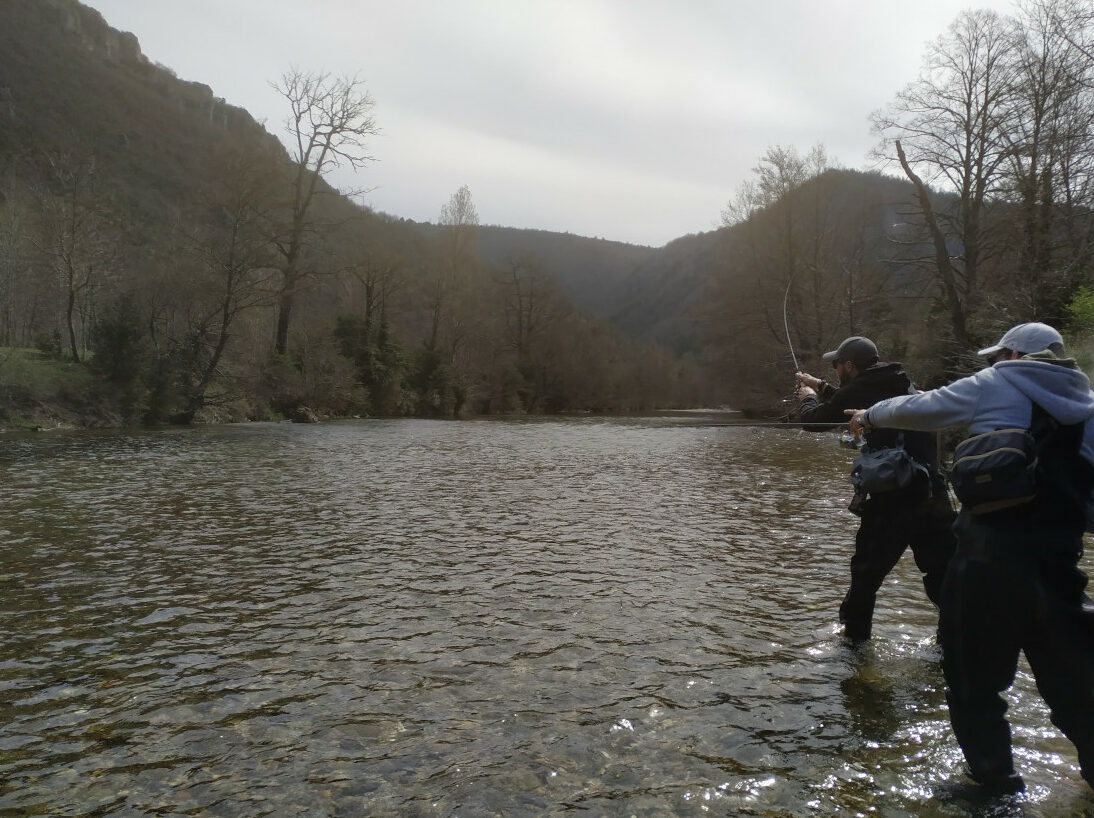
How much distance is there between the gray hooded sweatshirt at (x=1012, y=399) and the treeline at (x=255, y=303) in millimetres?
29437

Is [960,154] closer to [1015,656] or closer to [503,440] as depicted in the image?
[503,440]

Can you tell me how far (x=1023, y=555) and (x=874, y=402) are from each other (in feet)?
7.15

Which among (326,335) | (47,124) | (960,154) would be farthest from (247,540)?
(47,124)

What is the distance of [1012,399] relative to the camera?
3.23 metres

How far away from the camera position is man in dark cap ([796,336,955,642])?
4.86 metres

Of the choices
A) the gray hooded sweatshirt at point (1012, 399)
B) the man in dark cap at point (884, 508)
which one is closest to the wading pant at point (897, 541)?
the man in dark cap at point (884, 508)

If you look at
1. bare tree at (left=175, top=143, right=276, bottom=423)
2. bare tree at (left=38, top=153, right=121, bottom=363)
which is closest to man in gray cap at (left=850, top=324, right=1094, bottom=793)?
bare tree at (left=175, top=143, right=276, bottom=423)

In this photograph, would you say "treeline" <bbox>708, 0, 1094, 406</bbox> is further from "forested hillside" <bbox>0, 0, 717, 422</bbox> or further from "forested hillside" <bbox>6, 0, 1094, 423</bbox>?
"forested hillside" <bbox>0, 0, 717, 422</bbox>

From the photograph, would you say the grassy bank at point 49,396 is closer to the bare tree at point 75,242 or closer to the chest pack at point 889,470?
the bare tree at point 75,242

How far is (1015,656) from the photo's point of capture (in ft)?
10.5

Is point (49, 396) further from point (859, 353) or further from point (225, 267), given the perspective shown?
point (859, 353)

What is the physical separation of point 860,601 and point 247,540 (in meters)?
6.85

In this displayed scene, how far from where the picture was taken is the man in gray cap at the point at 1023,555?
3113mm

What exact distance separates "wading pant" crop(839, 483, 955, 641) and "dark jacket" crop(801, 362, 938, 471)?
0.33 metres
